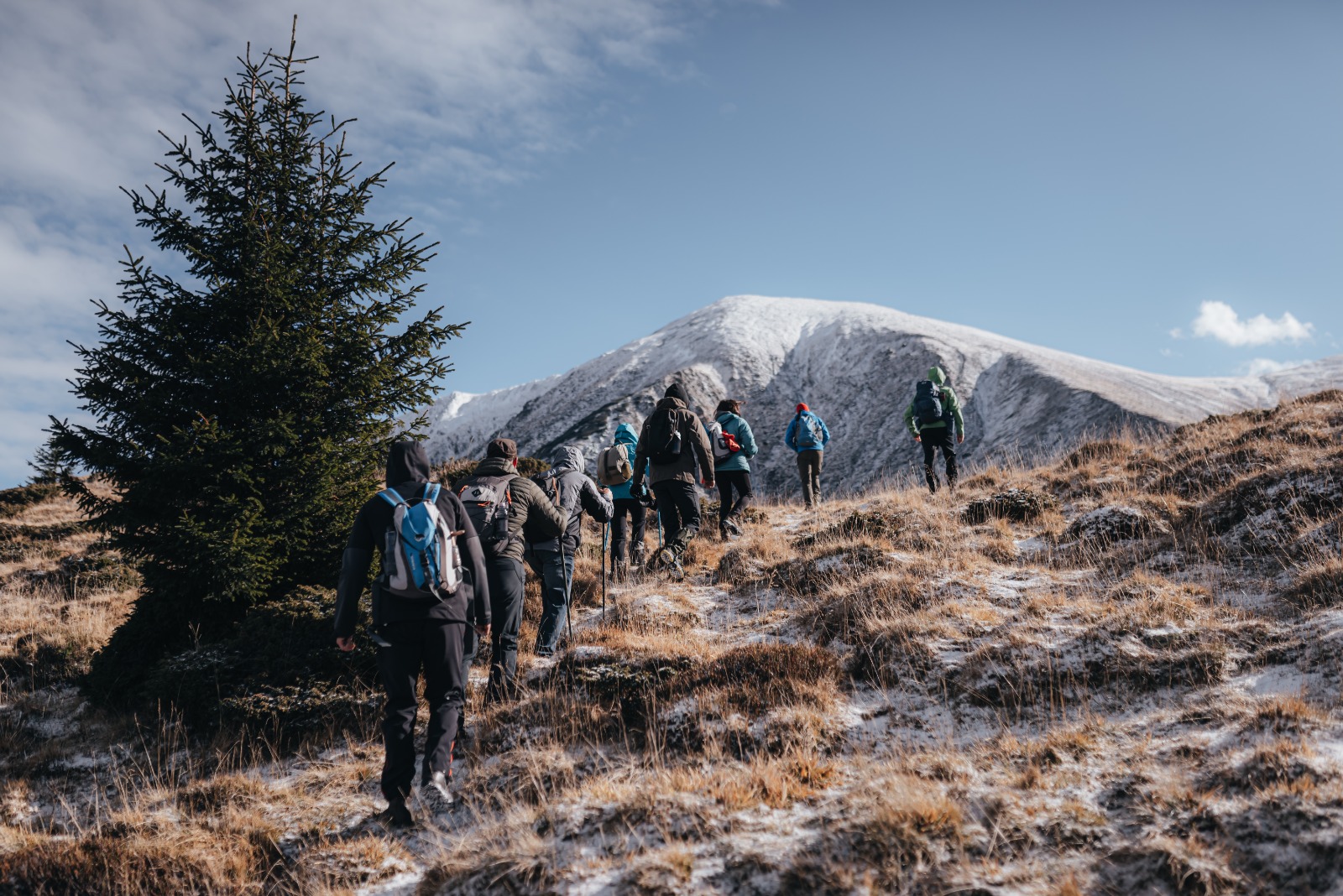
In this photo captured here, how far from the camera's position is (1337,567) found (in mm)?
6473

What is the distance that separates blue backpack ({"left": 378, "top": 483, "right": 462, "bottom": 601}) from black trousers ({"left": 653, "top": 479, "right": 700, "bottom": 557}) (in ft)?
16.2

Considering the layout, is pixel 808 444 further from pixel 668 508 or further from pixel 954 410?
pixel 668 508

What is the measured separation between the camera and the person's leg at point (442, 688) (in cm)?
502

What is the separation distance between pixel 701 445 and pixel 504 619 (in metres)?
3.98

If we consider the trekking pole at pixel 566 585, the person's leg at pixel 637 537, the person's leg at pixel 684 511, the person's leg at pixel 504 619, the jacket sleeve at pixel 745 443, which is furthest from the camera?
the jacket sleeve at pixel 745 443

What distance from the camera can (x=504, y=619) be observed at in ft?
21.9

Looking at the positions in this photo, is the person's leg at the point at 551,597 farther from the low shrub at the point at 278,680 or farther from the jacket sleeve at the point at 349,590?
the jacket sleeve at the point at 349,590

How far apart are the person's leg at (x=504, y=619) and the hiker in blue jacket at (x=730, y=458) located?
5325 millimetres

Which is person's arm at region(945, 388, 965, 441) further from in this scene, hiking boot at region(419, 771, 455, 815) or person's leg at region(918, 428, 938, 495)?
hiking boot at region(419, 771, 455, 815)

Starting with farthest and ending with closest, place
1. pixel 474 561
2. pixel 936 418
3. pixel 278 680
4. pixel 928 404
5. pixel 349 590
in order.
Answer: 1. pixel 936 418
2. pixel 928 404
3. pixel 278 680
4. pixel 474 561
5. pixel 349 590

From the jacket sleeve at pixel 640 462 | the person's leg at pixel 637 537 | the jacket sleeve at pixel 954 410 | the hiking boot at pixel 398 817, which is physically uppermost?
the jacket sleeve at pixel 954 410

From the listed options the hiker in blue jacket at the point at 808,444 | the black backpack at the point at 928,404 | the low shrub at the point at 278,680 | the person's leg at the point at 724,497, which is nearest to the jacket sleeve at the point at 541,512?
the low shrub at the point at 278,680

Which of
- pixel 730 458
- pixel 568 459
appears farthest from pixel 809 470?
pixel 568 459

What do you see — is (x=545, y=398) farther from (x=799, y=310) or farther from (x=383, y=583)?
(x=383, y=583)
